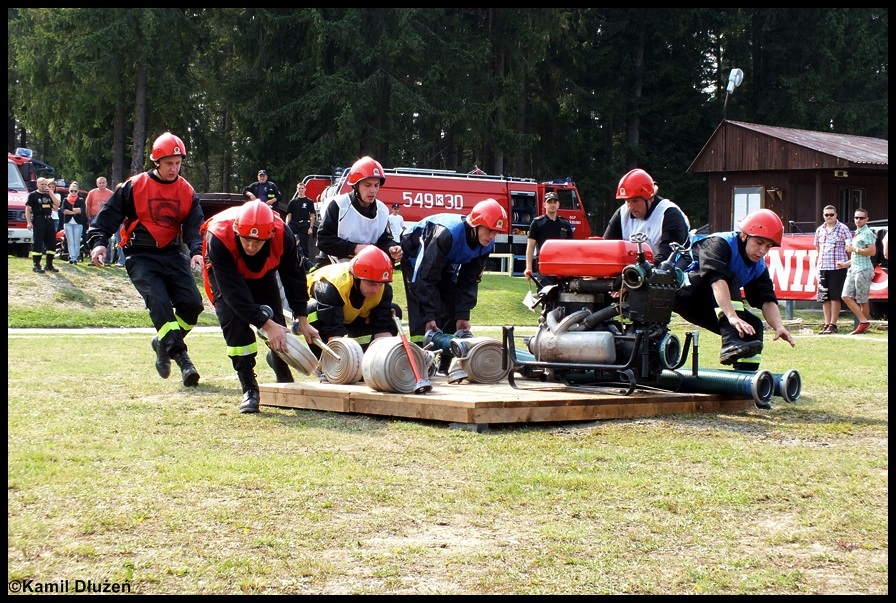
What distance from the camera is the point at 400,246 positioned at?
10.1 m

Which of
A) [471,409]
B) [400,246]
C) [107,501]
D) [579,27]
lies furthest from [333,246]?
[579,27]

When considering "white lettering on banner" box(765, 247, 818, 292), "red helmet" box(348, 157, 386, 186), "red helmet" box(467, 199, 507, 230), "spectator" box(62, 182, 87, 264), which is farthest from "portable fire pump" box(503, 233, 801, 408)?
"spectator" box(62, 182, 87, 264)

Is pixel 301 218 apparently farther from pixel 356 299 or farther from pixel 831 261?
pixel 356 299

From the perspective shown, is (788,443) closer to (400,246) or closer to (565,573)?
(565,573)

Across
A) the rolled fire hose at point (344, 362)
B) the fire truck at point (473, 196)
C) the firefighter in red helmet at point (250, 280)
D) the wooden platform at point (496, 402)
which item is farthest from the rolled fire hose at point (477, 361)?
the fire truck at point (473, 196)

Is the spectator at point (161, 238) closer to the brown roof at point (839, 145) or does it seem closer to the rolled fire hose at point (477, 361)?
the rolled fire hose at point (477, 361)

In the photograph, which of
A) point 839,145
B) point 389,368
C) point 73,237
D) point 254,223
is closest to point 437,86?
point 839,145

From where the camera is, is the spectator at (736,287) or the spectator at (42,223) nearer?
the spectator at (736,287)

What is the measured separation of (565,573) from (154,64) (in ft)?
111

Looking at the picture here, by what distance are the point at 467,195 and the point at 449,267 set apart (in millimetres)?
21968

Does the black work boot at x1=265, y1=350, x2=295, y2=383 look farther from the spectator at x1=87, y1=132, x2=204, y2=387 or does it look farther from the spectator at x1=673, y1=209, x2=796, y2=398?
the spectator at x1=673, y1=209, x2=796, y2=398

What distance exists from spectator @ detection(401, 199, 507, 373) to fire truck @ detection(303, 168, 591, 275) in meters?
18.9

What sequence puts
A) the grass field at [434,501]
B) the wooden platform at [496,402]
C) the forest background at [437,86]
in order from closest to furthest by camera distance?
the grass field at [434,501] < the wooden platform at [496,402] < the forest background at [437,86]

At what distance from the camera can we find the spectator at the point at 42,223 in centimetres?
2059
